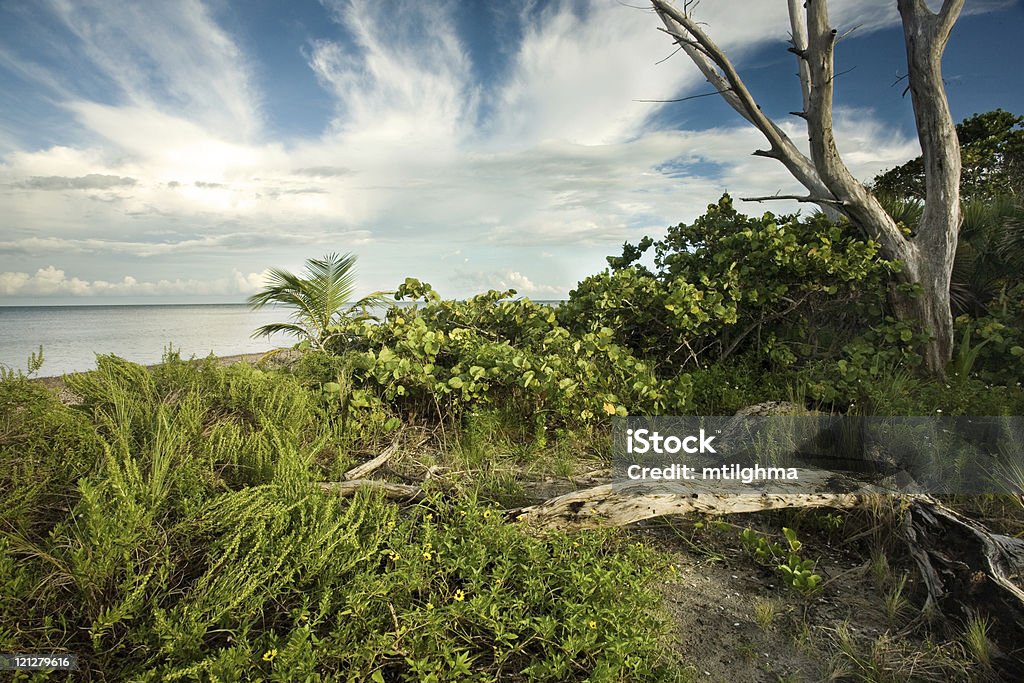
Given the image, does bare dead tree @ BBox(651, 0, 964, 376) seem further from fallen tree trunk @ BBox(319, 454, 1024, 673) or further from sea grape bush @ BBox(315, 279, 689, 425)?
fallen tree trunk @ BBox(319, 454, 1024, 673)

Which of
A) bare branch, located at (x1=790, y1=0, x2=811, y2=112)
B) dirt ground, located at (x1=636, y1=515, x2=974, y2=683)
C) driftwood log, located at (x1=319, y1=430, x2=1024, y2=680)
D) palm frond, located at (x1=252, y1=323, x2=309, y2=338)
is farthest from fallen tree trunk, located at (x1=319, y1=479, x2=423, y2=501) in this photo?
bare branch, located at (x1=790, y1=0, x2=811, y2=112)

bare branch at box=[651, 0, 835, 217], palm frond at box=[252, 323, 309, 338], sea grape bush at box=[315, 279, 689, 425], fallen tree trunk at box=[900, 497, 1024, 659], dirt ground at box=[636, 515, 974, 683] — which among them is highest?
bare branch at box=[651, 0, 835, 217]

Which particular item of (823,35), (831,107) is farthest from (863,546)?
(823,35)

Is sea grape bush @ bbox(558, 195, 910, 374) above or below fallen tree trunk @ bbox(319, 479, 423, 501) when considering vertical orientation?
above

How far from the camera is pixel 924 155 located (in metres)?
6.47

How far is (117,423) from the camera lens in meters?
3.33

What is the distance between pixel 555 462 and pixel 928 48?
6045mm

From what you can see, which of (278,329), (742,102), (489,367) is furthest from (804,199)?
(278,329)

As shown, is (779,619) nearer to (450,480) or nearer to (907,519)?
(907,519)

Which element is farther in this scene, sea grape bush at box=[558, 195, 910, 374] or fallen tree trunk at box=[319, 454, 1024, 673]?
sea grape bush at box=[558, 195, 910, 374]

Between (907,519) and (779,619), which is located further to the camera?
(907,519)

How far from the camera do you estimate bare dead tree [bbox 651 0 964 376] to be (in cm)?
621

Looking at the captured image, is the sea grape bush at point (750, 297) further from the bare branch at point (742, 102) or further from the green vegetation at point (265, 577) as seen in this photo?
the green vegetation at point (265, 577)

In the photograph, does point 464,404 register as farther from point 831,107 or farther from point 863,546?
point 831,107
